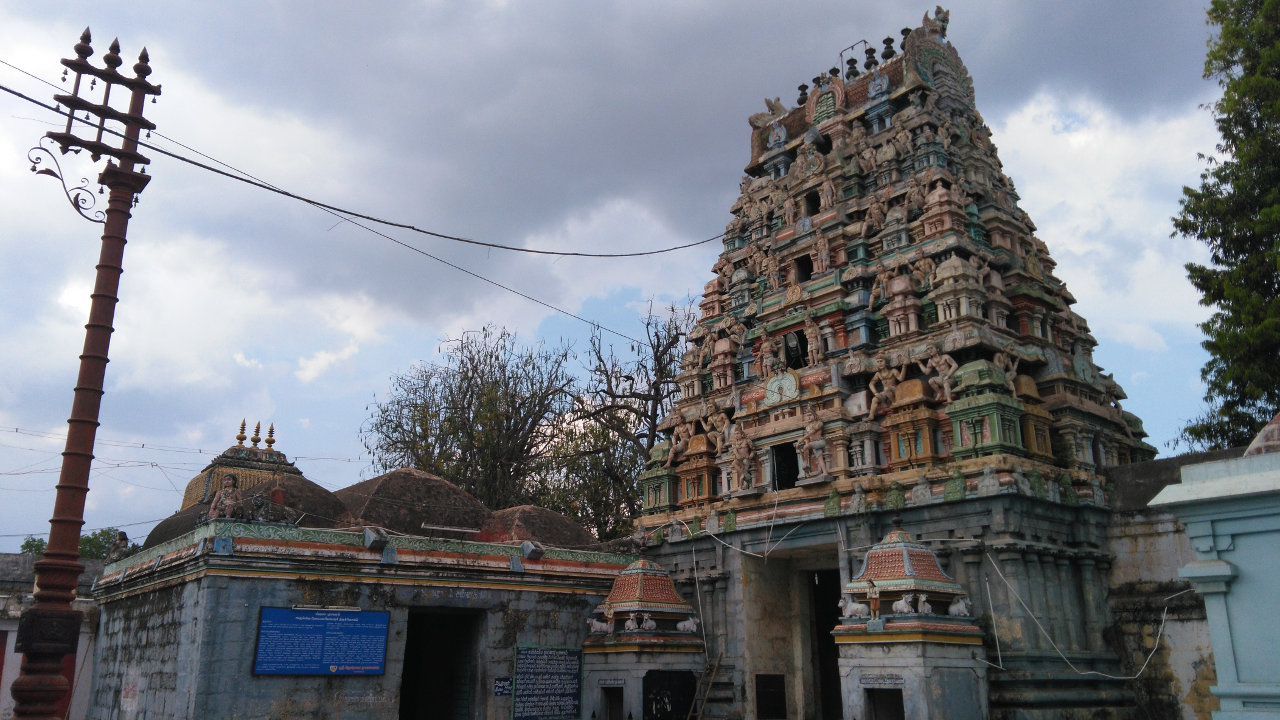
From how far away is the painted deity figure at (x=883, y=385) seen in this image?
67.9 ft

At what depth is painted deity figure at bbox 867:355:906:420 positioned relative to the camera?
20.7 m

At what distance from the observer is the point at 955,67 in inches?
1051

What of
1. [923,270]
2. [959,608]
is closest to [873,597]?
[959,608]

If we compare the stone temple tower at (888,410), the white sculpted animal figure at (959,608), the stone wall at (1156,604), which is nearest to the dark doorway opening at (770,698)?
the stone temple tower at (888,410)

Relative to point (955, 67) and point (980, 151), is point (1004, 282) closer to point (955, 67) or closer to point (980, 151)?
point (980, 151)

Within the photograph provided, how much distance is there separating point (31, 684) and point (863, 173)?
21.8m

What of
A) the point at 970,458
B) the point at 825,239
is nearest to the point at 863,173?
the point at 825,239

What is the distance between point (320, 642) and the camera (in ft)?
57.2

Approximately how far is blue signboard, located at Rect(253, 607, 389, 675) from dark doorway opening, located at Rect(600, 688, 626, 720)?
16.9 feet

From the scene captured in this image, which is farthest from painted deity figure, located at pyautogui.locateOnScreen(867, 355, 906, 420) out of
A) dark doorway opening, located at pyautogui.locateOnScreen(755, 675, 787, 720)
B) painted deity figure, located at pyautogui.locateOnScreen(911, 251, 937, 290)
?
dark doorway opening, located at pyautogui.locateOnScreen(755, 675, 787, 720)

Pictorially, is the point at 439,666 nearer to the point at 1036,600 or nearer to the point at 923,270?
the point at 1036,600

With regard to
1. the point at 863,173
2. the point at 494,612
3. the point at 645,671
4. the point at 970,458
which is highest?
the point at 863,173

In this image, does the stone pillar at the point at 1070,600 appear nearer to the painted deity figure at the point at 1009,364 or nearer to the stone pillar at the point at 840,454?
the painted deity figure at the point at 1009,364

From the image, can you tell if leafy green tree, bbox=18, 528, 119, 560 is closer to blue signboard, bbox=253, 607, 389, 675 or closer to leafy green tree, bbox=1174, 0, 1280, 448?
blue signboard, bbox=253, 607, 389, 675
